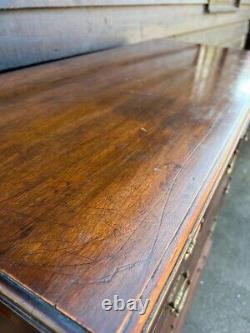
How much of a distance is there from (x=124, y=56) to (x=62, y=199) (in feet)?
2.76

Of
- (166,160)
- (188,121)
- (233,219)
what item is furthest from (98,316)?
(233,219)

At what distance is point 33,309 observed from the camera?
231 millimetres

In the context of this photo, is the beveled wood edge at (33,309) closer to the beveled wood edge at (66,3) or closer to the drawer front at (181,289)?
the drawer front at (181,289)

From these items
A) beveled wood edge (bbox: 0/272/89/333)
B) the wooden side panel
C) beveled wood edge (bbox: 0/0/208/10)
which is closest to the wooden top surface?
beveled wood edge (bbox: 0/272/89/333)

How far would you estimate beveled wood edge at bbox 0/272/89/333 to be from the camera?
0.22 metres

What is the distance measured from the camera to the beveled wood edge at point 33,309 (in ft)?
0.73

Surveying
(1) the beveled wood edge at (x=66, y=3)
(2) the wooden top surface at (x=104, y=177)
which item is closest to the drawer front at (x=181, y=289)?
(2) the wooden top surface at (x=104, y=177)

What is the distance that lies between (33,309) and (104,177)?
0.18 metres

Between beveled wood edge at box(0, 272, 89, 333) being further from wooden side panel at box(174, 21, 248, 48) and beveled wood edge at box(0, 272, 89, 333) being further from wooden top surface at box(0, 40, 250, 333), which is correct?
wooden side panel at box(174, 21, 248, 48)

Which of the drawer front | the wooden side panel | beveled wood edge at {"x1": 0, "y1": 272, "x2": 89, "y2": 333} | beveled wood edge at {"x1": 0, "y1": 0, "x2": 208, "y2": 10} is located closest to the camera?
beveled wood edge at {"x1": 0, "y1": 272, "x2": 89, "y2": 333}

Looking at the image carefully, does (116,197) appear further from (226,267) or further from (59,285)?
(226,267)

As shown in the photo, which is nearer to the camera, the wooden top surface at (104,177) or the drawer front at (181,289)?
the wooden top surface at (104,177)

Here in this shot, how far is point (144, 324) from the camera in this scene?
0.79 feet

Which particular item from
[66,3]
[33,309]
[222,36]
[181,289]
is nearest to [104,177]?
[33,309]
